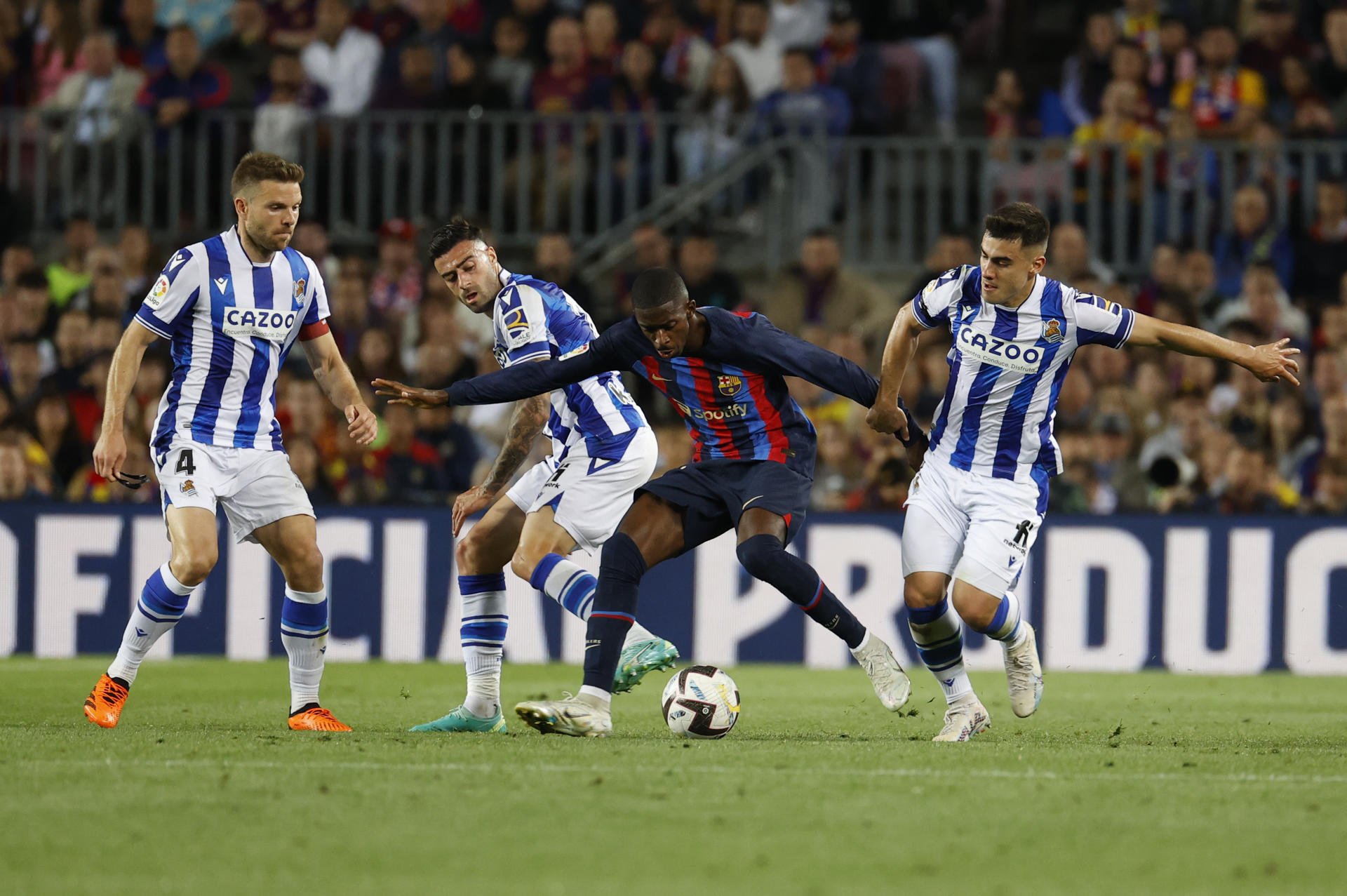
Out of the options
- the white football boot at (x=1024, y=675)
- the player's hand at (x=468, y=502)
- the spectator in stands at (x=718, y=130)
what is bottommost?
the white football boot at (x=1024, y=675)

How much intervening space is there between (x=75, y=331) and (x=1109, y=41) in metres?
8.53

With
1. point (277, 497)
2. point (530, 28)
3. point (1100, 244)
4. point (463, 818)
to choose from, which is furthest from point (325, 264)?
point (463, 818)

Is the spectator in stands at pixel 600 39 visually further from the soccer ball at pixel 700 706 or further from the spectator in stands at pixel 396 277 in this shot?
the soccer ball at pixel 700 706

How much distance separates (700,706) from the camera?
7332 millimetres

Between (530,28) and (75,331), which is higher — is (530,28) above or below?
above

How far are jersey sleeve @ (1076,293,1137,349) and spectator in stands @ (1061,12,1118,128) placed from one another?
8.47 metres

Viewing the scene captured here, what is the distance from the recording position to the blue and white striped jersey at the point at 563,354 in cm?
788

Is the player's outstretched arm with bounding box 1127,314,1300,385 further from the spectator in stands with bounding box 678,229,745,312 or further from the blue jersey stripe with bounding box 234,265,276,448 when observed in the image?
the spectator in stands with bounding box 678,229,745,312

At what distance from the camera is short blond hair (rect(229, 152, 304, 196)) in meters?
7.54

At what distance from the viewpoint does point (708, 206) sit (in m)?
15.2

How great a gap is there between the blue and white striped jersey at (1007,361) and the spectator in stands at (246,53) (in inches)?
398

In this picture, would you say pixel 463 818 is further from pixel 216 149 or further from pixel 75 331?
pixel 216 149

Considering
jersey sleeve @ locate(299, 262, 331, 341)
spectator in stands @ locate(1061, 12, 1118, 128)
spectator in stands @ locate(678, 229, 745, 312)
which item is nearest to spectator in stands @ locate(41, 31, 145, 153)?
spectator in stands @ locate(678, 229, 745, 312)

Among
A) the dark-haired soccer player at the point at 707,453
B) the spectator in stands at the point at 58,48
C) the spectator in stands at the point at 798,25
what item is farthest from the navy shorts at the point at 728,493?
the spectator in stands at the point at 58,48
